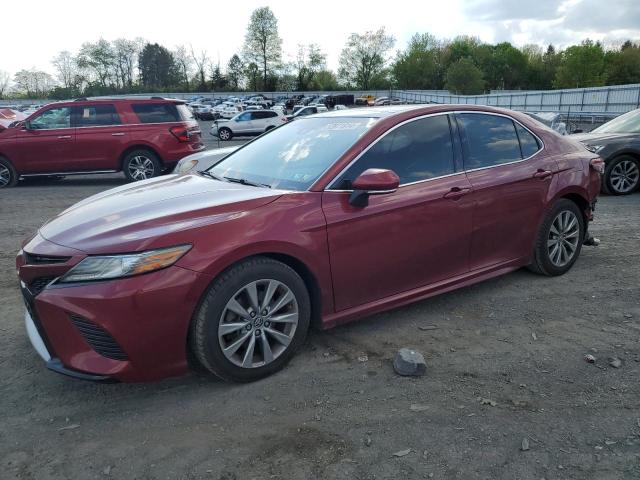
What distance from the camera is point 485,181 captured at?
411 cm

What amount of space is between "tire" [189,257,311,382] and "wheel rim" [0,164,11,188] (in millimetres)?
10335

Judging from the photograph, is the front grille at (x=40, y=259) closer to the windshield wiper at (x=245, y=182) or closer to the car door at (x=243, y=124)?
the windshield wiper at (x=245, y=182)

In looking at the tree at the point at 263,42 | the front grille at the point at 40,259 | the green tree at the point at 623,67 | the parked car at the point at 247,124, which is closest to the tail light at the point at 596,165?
the front grille at the point at 40,259

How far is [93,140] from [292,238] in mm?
9229

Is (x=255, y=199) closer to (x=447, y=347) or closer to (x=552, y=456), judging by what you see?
(x=447, y=347)

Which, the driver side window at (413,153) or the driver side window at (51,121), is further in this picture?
the driver side window at (51,121)

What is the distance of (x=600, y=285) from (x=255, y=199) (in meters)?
3.38

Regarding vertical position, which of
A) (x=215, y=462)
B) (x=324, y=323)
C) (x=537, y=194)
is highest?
(x=537, y=194)

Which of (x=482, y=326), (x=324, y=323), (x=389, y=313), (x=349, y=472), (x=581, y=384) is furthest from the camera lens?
(x=389, y=313)

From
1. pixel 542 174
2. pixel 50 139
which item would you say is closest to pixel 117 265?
pixel 542 174

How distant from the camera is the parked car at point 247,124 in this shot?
27.7 metres

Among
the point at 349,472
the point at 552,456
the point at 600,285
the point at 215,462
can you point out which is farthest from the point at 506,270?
the point at 215,462

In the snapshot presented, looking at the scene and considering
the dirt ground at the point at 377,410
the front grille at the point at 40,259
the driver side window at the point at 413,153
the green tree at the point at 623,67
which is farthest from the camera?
the green tree at the point at 623,67

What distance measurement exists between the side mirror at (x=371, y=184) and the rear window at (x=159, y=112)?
8.96 m
